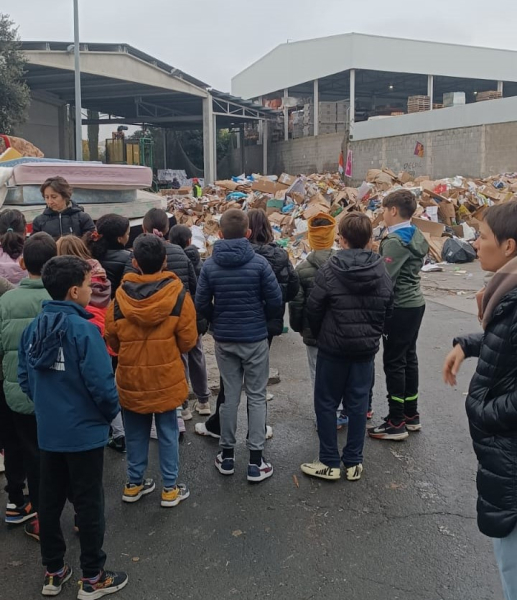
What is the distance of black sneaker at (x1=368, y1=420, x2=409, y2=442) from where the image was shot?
4329 millimetres

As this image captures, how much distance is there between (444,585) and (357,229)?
81.5 inches

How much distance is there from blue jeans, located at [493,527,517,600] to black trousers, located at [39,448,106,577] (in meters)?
1.77

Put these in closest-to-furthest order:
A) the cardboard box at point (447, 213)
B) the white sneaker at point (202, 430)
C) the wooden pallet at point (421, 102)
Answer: the white sneaker at point (202, 430) → the cardboard box at point (447, 213) → the wooden pallet at point (421, 102)

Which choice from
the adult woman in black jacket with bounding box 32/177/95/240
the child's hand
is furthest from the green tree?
the child's hand

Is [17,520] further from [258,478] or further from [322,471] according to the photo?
[322,471]

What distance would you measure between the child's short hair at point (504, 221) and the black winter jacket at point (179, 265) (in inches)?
101

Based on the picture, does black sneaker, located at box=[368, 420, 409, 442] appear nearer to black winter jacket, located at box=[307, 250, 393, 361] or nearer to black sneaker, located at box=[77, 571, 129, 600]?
black winter jacket, located at box=[307, 250, 393, 361]

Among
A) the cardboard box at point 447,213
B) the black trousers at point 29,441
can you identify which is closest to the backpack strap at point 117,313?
the black trousers at point 29,441

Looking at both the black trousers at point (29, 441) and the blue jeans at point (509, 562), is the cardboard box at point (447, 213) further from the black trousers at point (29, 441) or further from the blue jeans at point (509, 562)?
the blue jeans at point (509, 562)

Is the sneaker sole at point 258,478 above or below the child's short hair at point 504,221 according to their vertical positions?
below

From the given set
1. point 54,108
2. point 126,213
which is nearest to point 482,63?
point 54,108

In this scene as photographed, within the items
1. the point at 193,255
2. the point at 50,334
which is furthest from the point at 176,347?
the point at 193,255

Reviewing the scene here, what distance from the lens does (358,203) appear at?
1669 centimetres

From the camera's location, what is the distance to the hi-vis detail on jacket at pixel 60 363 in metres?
2.59
